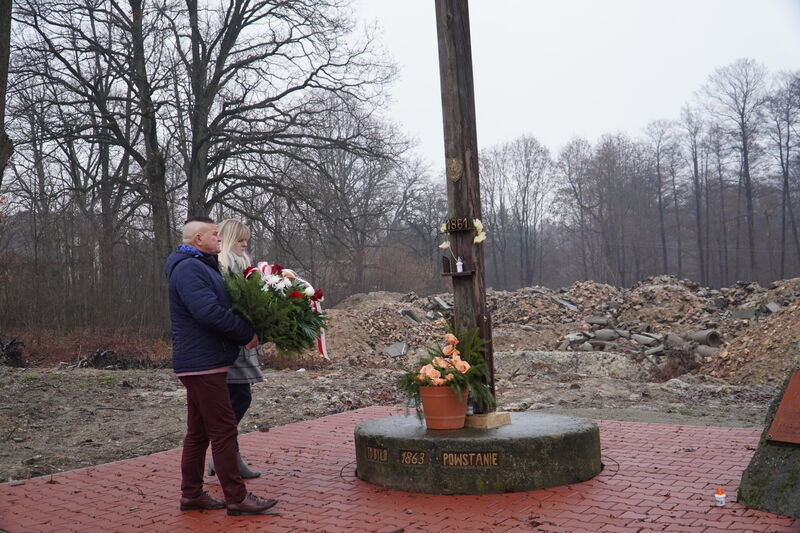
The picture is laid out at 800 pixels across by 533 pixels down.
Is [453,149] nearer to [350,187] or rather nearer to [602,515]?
[602,515]

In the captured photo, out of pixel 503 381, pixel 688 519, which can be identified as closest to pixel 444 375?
pixel 688 519

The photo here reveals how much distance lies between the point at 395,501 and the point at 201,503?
4.49 feet

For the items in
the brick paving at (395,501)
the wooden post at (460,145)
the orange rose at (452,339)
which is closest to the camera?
the brick paving at (395,501)

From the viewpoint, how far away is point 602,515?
4891mm

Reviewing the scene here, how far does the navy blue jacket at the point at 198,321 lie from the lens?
196 inches

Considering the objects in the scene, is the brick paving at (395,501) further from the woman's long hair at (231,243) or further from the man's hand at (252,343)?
the woman's long hair at (231,243)

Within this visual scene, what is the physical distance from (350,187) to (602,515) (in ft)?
141

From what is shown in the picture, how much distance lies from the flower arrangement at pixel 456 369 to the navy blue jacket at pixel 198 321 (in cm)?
155

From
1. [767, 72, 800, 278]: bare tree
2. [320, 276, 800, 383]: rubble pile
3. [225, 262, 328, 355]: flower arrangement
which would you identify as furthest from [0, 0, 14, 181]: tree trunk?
[767, 72, 800, 278]: bare tree

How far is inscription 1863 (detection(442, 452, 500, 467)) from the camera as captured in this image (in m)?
5.55

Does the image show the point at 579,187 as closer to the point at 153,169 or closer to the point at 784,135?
the point at 784,135

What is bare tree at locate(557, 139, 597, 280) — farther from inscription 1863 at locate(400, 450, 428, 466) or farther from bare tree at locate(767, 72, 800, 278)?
inscription 1863 at locate(400, 450, 428, 466)

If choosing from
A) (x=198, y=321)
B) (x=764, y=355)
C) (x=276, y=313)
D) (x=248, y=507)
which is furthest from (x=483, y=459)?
(x=764, y=355)

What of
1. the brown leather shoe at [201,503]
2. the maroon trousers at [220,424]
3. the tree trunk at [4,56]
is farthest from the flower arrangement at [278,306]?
the tree trunk at [4,56]
